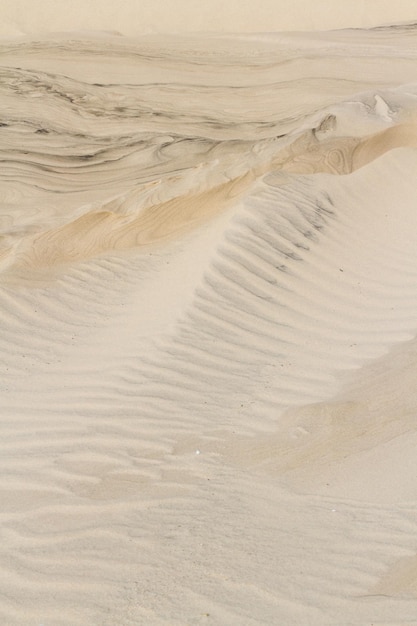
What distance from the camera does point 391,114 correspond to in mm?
6746

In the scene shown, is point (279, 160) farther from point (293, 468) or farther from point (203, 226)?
point (293, 468)

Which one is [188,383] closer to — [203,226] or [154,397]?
[154,397]

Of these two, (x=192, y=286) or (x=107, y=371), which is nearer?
(x=107, y=371)

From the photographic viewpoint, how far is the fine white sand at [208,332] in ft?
7.38

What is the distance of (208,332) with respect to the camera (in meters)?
4.05

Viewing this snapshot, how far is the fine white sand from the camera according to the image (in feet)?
7.38

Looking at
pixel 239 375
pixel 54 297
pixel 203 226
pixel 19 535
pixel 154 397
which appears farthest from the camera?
pixel 203 226

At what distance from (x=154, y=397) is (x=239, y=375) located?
17.3 inches

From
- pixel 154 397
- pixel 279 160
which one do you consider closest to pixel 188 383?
pixel 154 397

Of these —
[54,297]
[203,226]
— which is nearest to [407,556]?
[54,297]

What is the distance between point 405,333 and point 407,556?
1.88 m

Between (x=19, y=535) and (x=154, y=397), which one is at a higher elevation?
(x=154, y=397)

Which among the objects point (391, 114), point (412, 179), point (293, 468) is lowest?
point (293, 468)

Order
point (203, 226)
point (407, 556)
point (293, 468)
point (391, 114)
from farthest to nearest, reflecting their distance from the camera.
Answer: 1. point (391, 114)
2. point (203, 226)
3. point (293, 468)
4. point (407, 556)
